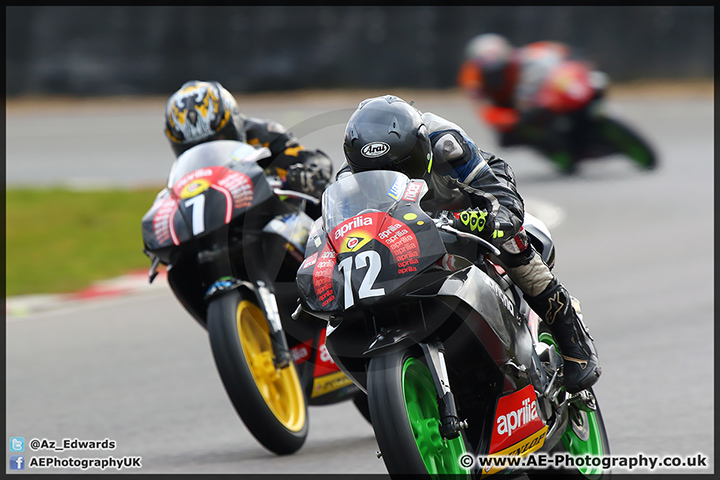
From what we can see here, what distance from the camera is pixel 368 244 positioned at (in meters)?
3.41

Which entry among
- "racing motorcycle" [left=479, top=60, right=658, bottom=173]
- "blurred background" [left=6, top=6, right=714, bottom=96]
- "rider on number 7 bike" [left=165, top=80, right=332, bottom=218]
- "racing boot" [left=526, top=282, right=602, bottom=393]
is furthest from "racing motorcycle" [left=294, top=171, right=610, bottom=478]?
"blurred background" [left=6, top=6, right=714, bottom=96]

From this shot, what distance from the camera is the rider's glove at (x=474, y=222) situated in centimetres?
358

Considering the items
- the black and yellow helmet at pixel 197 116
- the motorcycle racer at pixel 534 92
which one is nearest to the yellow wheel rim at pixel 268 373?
the black and yellow helmet at pixel 197 116

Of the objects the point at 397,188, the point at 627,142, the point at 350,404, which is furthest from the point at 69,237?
the point at 397,188

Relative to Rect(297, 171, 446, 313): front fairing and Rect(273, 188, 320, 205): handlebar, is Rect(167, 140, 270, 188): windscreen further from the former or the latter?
Rect(297, 171, 446, 313): front fairing

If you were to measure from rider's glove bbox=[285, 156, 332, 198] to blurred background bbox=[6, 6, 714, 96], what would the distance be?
15.2 metres

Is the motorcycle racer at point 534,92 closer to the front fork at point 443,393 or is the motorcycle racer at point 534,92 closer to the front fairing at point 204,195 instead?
the front fairing at point 204,195

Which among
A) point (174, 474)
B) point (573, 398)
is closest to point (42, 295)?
point (174, 474)

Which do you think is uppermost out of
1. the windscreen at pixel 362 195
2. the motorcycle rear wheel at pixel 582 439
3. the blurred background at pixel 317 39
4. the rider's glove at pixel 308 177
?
the blurred background at pixel 317 39

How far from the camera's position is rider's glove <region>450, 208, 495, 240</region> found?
11.7 ft

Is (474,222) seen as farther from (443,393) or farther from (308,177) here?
(308,177)

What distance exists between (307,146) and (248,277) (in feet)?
28.9

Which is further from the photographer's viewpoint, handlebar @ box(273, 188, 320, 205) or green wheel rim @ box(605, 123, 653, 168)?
green wheel rim @ box(605, 123, 653, 168)
